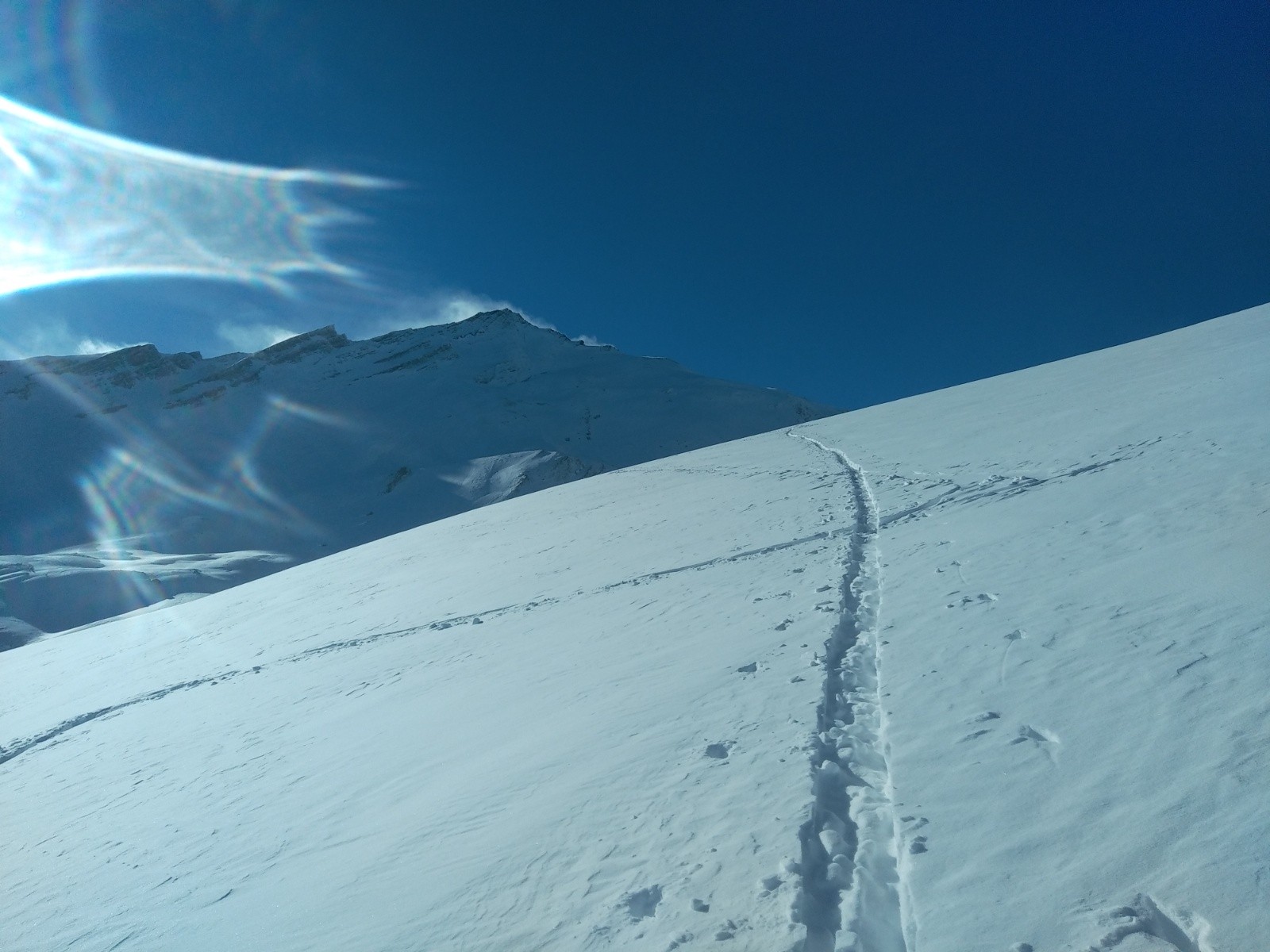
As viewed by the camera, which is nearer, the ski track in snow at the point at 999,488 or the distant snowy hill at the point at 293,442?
the ski track in snow at the point at 999,488

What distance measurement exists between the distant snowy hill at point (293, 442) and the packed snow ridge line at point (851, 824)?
43891 millimetres

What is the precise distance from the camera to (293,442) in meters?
88.0

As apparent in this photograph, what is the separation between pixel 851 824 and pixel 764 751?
37.3 inches

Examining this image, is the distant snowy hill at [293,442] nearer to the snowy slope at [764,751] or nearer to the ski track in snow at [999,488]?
the snowy slope at [764,751]

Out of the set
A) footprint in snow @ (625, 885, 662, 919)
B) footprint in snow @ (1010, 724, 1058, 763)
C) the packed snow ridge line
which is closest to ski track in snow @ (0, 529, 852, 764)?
the packed snow ridge line

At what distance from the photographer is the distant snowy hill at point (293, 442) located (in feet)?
181

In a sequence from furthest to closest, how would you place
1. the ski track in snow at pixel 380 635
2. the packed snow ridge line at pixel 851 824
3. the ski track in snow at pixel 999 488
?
the ski track in snow at pixel 380 635
the ski track in snow at pixel 999 488
the packed snow ridge line at pixel 851 824

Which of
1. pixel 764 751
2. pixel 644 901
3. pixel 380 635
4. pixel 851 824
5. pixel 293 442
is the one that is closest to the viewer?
pixel 644 901

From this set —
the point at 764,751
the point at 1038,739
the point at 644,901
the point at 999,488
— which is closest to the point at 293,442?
the point at 999,488

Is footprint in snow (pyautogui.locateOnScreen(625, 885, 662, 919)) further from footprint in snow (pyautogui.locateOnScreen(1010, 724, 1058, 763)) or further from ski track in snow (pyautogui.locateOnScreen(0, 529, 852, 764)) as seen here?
ski track in snow (pyautogui.locateOnScreen(0, 529, 852, 764))

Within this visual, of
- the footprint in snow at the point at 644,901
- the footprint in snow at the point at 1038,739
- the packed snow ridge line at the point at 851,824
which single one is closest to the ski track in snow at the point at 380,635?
the packed snow ridge line at the point at 851,824

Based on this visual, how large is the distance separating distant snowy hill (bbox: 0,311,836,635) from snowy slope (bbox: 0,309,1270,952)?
38.2m

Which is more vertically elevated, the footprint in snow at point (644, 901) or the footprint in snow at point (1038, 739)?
the footprint in snow at point (1038, 739)

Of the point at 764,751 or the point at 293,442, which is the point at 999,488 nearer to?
the point at 764,751
